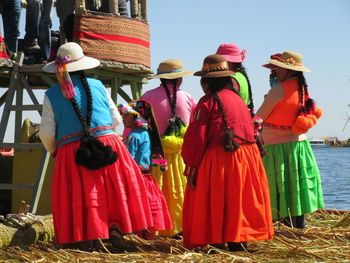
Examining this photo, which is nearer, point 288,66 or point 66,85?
point 66,85

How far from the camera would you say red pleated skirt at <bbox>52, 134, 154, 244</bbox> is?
6719 millimetres

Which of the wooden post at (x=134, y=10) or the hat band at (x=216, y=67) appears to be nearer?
the hat band at (x=216, y=67)

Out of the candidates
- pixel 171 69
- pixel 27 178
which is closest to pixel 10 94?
pixel 27 178

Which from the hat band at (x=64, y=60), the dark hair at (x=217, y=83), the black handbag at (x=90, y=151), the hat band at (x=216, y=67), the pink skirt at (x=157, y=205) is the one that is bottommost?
the pink skirt at (x=157, y=205)

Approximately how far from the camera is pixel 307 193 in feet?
27.4

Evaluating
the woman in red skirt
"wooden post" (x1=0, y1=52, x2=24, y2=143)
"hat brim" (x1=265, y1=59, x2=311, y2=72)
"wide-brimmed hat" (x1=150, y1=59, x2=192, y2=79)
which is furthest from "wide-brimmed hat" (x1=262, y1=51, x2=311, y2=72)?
"wooden post" (x1=0, y1=52, x2=24, y2=143)

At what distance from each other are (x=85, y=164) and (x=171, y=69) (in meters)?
2.12

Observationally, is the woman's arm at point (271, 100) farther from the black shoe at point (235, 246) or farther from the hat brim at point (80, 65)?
the hat brim at point (80, 65)

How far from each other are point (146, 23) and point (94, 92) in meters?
3.96

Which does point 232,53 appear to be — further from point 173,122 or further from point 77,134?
point 77,134

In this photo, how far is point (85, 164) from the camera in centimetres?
674

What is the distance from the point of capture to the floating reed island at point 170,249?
639 centimetres

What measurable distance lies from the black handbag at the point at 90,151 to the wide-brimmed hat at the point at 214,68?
989 millimetres

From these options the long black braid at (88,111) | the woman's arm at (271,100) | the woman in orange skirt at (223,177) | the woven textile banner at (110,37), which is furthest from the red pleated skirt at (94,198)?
the woven textile banner at (110,37)
